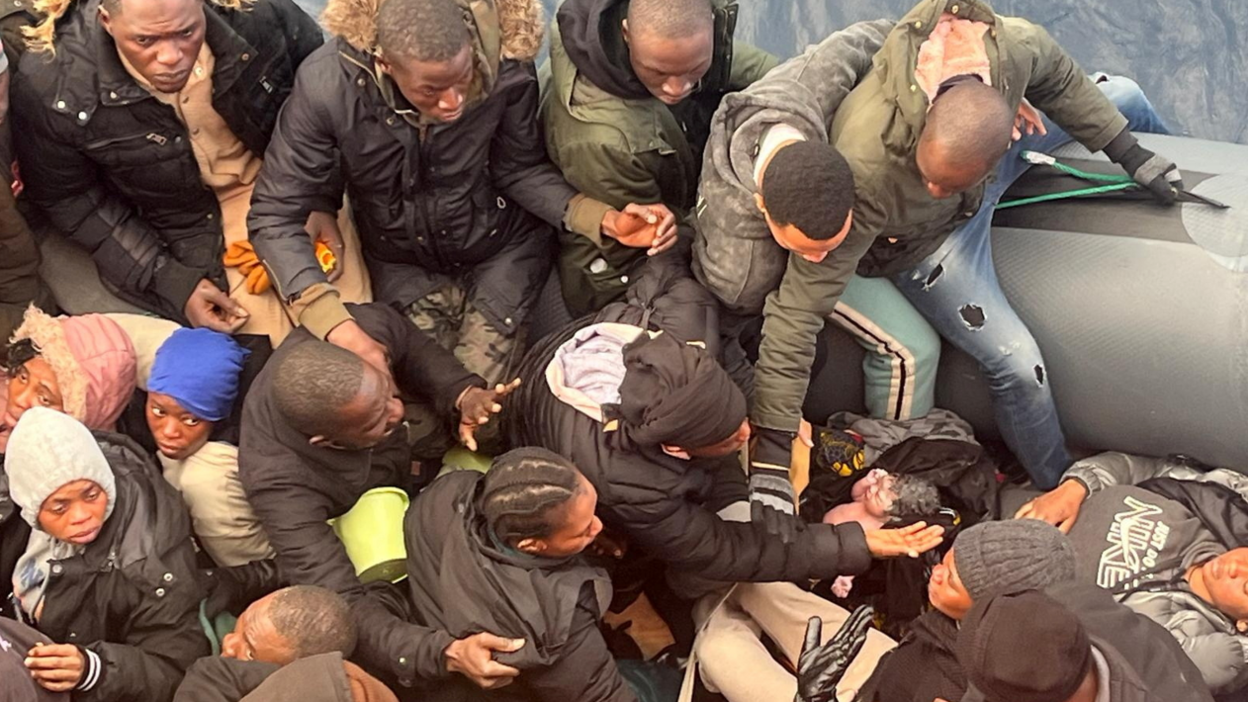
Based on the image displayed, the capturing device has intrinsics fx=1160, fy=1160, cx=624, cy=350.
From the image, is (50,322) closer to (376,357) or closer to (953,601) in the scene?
(376,357)

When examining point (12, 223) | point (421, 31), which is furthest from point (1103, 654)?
point (12, 223)

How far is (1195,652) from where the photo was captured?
2.19 metres

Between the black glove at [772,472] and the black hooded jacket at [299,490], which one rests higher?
the black hooded jacket at [299,490]

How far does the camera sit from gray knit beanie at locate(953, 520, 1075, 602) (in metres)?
2.04

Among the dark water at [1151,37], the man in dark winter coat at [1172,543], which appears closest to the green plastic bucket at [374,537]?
the man in dark winter coat at [1172,543]

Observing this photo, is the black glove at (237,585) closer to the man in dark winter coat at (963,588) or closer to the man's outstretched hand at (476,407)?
the man's outstretched hand at (476,407)

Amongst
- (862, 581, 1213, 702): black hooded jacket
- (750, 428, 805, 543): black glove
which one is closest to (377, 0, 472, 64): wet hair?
(750, 428, 805, 543): black glove

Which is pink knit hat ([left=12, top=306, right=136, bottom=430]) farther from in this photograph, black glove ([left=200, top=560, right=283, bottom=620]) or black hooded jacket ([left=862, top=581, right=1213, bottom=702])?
black hooded jacket ([left=862, top=581, right=1213, bottom=702])

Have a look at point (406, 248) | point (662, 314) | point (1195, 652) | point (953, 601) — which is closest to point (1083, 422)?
point (1195, 652)

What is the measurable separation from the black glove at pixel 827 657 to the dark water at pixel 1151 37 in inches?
102

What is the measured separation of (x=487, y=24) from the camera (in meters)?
2.21

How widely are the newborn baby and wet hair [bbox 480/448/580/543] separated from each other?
91 cm

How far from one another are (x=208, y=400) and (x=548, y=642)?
2.76ft

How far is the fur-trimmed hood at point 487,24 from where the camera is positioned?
7.03 ft
